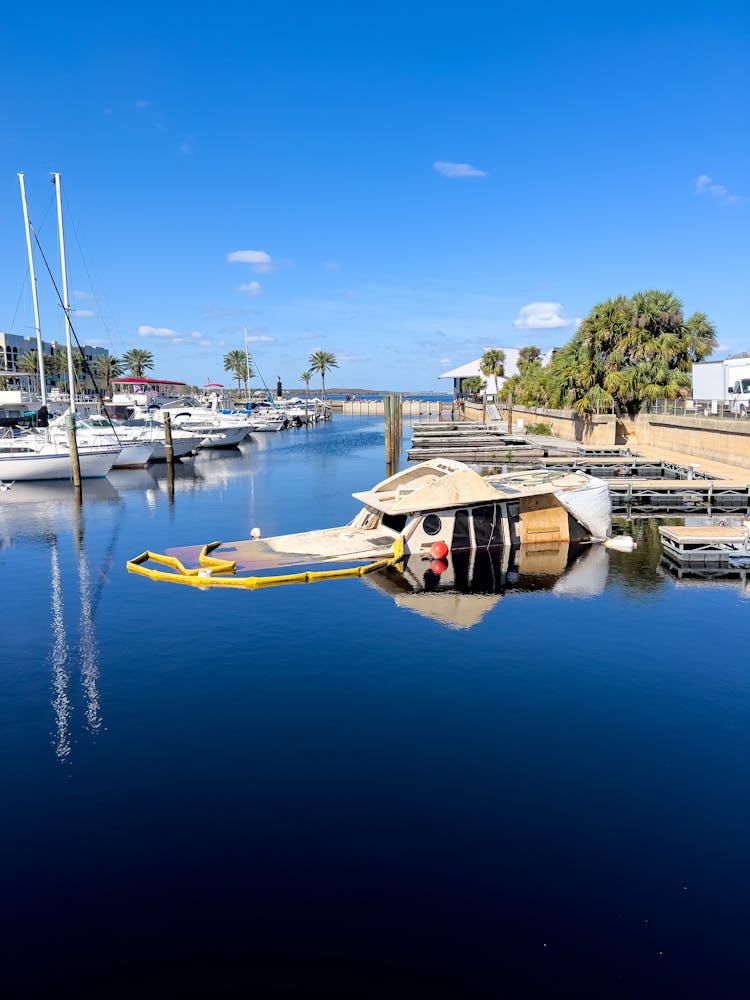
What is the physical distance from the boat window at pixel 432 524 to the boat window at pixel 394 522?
1.77 m

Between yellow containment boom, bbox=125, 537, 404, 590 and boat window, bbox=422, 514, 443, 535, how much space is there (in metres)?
1.09

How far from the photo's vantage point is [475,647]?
18891mm

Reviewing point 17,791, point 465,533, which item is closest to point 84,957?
point 17,791

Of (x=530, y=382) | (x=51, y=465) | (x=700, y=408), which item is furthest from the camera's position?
(x=530, y=382)

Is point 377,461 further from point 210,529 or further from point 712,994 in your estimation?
point 712,994

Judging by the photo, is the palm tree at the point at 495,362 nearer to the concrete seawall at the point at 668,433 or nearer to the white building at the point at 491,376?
the white building at the point at 491,376

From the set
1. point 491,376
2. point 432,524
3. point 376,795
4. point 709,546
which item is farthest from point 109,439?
point 491,376

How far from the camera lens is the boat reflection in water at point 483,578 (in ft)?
73.7

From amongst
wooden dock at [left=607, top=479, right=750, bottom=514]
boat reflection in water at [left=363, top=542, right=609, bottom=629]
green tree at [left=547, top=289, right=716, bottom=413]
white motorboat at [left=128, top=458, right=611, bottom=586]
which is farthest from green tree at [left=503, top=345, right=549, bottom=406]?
boat reflection in water at [left=363, top=542, right=609, bottom=629]

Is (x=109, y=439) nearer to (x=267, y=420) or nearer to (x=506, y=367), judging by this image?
(x=267, y=420)

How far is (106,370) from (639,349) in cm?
12227

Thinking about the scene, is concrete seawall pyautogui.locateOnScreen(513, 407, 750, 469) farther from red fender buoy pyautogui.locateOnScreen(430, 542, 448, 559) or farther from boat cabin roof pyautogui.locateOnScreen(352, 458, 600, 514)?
red fender buoy pyautogui.locateOnScreen(430, 542, 448, 559)

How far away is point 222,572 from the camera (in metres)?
25.4

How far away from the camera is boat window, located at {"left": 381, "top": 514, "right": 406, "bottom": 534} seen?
96.8 feet
